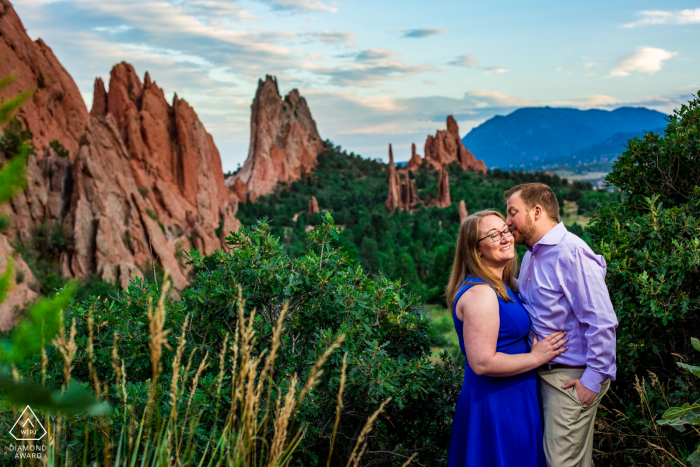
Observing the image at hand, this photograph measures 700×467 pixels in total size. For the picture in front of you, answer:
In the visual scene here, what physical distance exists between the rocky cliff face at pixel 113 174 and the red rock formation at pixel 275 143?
3265cm

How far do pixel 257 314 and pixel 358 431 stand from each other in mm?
1107

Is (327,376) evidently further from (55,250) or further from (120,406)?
(55,250)

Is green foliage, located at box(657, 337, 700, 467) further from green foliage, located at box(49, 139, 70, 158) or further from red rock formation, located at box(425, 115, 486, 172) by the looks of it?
red rock formation, located at box(425, 115, 486, 172)

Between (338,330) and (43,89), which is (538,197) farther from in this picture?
(43,89)

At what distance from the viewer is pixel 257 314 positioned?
339cm

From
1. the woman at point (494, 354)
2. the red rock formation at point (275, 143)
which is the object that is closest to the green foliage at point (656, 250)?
the woman at point (494, 354)

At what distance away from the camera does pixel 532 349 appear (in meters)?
2.63

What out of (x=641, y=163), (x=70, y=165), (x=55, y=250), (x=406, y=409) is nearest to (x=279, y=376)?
(x=406, y=409)

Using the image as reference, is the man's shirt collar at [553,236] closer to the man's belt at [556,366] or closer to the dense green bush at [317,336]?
the man's belt at [556,366]

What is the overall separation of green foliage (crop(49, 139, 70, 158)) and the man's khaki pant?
107ft

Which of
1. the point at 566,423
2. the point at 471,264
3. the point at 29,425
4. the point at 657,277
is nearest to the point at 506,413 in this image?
the point at 566,423

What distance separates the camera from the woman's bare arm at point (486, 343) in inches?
97.3

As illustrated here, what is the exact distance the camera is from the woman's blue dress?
2.60 metres

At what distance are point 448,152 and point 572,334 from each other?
323 ft
